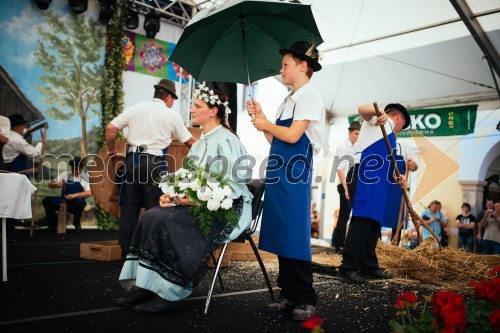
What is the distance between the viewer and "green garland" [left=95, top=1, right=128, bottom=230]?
9.80 m

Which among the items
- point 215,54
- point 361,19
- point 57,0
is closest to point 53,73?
point 57,0

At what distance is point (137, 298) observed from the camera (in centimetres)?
279

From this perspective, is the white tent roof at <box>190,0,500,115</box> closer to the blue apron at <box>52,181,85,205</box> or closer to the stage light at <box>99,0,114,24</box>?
the stage light at <box>99,0,114,24</box>

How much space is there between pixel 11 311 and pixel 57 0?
8.53 meters

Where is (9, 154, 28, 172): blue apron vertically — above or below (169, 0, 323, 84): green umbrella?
below

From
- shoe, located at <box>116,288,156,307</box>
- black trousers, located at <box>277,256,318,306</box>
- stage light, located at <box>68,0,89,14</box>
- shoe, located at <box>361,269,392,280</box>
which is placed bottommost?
shoe, located at <box>361,269,392,280</box>

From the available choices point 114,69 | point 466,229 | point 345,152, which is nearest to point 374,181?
point 345,152

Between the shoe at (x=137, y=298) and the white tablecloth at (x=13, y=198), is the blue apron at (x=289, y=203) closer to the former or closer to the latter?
the shoe at (x=137, y=298)

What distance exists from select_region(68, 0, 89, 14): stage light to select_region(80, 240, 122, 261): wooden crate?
20.8 feet

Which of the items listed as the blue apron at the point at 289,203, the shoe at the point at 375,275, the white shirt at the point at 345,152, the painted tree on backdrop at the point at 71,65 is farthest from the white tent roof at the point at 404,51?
the blue apron at the point at 289,203

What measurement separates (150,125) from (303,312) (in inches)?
106

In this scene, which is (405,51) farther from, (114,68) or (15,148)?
(15,148)

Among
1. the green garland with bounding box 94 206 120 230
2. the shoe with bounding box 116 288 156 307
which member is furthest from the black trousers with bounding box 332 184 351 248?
the green garland with bounding box 94 206 120 230

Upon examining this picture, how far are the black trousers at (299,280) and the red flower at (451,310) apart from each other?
121cm
